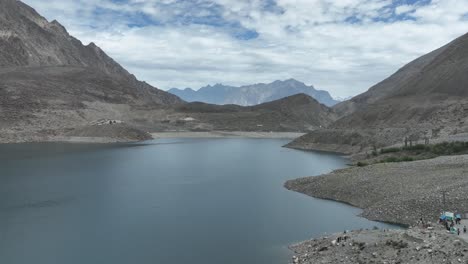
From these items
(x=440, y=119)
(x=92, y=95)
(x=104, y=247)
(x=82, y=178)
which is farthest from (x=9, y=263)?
(x=92, y=95)

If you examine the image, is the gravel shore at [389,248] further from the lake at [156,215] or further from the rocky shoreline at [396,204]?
the lake at [156,215]

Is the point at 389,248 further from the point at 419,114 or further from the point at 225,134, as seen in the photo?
the point at 225,134

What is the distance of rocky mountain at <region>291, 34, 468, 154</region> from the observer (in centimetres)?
9406

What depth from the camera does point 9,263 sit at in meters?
A: 28.4

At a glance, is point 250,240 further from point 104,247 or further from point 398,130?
point 398,130

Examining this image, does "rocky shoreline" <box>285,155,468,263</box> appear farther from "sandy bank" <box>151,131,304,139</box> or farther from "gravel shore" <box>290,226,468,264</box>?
"sandy bank" <box>151,131,304,139</box>

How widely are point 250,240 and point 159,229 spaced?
7.86m

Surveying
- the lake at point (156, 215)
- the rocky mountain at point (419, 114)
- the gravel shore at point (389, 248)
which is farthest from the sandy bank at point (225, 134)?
the gravel shore at point (389, 248)

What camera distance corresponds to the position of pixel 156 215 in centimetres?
4162

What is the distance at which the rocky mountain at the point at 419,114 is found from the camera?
9406 centimetres

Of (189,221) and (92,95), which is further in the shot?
(92,95)

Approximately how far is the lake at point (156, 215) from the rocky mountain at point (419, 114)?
86.7 ft

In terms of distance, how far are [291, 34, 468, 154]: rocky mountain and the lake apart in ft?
86.7

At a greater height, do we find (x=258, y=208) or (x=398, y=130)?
(x=398, y=130)
